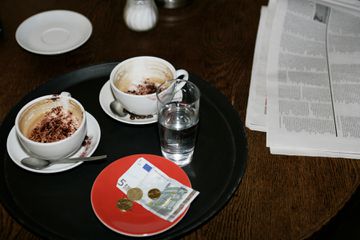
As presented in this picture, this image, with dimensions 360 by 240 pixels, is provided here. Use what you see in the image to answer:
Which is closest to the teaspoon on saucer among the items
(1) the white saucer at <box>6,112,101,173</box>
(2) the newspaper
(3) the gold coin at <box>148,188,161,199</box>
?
(1) the white saucer at <box>6,112,101,173</box>

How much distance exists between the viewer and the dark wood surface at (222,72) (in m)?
0.63

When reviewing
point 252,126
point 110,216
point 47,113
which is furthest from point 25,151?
point 252,126

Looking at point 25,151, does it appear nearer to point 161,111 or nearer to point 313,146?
point 161,111

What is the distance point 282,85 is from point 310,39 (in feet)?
0.63

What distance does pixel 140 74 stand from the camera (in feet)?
2.60

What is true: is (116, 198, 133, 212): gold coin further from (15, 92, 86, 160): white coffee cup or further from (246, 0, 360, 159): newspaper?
(246, 0, 360, 159): newspaper

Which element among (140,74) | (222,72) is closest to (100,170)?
(140,74)

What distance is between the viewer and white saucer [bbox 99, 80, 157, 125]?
73 cm

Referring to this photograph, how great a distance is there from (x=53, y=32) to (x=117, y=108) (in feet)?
1.15

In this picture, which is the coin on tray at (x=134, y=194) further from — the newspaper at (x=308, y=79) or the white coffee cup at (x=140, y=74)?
the newspaper at (x=308, y=79)

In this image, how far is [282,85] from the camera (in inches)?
35.0

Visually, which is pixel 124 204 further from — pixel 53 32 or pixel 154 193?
pixel 53 32

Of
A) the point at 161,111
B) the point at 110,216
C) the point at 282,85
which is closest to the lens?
the point at 110,216

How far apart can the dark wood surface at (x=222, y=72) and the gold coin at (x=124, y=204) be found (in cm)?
10
